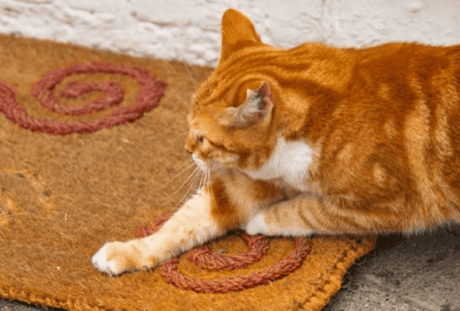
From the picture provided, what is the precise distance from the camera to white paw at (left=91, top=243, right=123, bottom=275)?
3.74 ft

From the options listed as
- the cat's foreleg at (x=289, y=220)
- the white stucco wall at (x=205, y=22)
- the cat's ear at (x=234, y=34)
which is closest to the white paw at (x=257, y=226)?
the cat's foreleg at (x=289, y=220)

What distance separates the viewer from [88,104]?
1819 millimetres

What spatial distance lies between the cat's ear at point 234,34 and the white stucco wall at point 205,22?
69cm

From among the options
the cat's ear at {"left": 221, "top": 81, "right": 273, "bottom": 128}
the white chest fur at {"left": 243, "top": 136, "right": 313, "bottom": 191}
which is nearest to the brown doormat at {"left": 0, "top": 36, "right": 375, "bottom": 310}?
the white chest fur at {"left": 243, "top": 136, "right": 313, "bottom": 191}

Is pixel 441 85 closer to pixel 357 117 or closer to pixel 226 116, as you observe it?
pixel 357 117

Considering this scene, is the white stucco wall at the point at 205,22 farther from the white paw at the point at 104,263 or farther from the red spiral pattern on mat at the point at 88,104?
the white paw at the point at 104,263

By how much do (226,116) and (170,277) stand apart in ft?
1.23

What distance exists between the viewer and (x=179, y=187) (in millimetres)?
1457

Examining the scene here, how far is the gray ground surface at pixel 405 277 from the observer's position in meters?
1.11

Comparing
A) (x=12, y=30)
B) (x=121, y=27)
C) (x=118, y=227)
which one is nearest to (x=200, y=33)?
(x=121, y=27)

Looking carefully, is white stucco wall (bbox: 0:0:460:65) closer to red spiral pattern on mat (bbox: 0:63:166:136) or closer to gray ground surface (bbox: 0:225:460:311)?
red spiral pattern on mat (bbox: 0:63:166:136)

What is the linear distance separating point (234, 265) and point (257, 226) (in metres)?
0.12

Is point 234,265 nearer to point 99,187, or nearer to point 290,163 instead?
point 290,163

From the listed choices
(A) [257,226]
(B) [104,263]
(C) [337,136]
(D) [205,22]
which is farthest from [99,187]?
(D) [205,22]
